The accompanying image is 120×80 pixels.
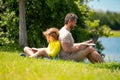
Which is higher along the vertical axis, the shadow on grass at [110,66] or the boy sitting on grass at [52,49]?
the boy sitting on grass at [52,49]

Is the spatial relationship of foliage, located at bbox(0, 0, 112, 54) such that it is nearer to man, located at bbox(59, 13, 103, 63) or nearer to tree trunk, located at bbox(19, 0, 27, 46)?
tree trunk, located at bbox(19, 0, 27, 46)

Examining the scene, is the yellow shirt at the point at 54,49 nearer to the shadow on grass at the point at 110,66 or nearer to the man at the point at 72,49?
the man at the point at 72,49

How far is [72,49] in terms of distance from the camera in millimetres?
14570

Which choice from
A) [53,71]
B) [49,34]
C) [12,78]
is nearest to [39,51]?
[49,34]

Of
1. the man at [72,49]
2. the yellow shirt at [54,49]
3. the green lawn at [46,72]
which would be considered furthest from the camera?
the yellow shirt at [54,49]

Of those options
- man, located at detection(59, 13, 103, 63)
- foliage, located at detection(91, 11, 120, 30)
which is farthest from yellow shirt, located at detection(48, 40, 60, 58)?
foliage, located at detection(91, 11, 120, 30)

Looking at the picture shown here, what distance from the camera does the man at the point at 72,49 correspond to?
14.4m

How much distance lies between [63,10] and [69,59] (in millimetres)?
11874

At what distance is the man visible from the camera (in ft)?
47.4

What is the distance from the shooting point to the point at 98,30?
30.5 meters

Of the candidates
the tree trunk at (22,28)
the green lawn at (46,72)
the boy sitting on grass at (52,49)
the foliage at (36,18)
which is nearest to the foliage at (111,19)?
the foliage at (36,18)

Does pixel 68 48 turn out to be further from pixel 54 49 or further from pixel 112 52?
pixel 112 52

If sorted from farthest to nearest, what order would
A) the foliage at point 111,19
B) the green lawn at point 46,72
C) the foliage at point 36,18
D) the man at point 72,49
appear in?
the foliage at point 111,19
the foliage at point 36,18
the man at point 72,49
the green lawn at point 46,72

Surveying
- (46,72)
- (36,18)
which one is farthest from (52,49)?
(36,18)
